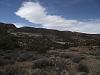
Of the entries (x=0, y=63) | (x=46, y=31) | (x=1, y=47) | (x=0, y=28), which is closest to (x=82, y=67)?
(x=0, y=63)

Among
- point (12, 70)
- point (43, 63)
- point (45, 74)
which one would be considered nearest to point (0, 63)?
point (43, 63)

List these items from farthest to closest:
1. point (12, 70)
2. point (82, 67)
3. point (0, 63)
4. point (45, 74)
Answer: point (0, 63), point (82, 67), point (12, 70), point (45, 74)

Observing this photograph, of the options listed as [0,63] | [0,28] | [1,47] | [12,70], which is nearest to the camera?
[12,70]

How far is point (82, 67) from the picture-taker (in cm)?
1302

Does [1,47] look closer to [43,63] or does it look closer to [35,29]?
[43,63]

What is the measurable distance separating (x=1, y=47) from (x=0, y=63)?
53.8 feet

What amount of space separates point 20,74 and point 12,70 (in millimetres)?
944

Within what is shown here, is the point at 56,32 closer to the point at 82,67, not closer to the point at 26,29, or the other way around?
the point at 26,29

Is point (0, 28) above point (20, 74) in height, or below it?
above

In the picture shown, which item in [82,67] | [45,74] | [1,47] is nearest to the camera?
[45,74]

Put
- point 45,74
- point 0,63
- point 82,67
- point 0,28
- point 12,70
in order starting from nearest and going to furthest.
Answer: point 45,74, point 12,70, point 82,67, point 0,63, point 0,28

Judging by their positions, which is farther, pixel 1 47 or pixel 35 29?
pixel 35 29

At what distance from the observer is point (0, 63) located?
627 inches

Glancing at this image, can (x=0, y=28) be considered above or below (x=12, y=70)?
above
